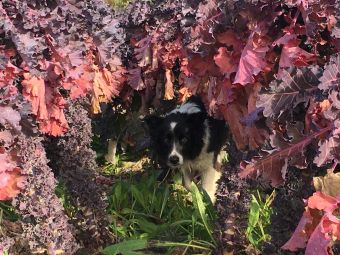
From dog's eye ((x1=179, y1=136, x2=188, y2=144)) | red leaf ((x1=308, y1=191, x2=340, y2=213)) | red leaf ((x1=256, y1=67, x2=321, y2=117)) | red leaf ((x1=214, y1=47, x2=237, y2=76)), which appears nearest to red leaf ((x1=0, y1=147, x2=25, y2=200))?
red leaf ((x1=214, y1=47, x2=237, y2=76))

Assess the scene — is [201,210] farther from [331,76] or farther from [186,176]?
[331,76]

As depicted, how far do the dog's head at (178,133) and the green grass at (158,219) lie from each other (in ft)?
1.65

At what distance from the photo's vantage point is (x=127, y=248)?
3.73 metres

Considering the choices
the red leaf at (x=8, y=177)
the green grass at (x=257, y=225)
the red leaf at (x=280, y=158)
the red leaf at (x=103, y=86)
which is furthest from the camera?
the red leaf at (x=103, y=86)

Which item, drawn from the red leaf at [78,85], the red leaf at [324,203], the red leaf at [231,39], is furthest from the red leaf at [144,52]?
the red leaf at [324,203]

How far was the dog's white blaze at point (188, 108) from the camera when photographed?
5.67 metres

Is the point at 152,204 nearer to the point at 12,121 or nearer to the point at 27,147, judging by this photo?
the point at 27,147

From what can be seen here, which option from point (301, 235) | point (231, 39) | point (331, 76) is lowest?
point (301, 235)

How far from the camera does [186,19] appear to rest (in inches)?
150

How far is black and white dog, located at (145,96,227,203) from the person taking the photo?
18.3ft

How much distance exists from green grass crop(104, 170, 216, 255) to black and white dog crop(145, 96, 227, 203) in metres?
0.48

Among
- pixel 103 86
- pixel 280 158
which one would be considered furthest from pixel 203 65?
pixel 103 86

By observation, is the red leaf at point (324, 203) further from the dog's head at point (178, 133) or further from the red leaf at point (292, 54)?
the dog's head at point (178, 133)

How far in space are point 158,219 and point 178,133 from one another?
1342 mm
